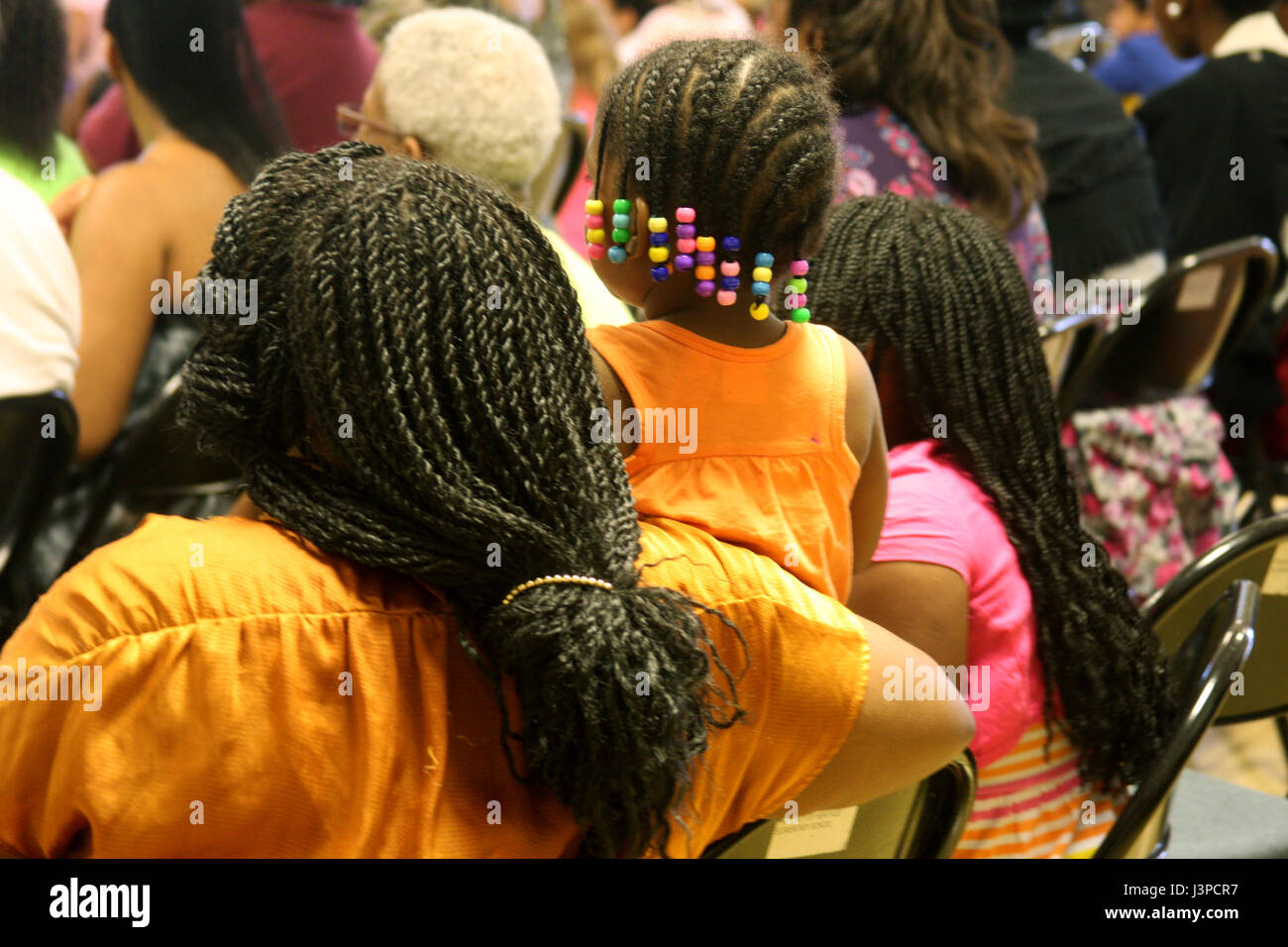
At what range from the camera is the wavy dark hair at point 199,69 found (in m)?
2.09

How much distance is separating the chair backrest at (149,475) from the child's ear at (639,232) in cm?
102

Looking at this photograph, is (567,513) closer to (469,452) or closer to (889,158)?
(469,452)

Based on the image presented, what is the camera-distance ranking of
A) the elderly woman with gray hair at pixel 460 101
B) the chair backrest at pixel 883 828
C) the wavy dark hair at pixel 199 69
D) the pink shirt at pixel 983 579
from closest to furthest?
the chair backrest at pixel 883 828 < the pink shirt at pixel 983 579 < the elderly woman with gray hair at pixel 460 101 < the wavy dark hair at pixel 199 69

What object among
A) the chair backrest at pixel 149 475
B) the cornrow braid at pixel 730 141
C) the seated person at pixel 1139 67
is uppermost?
the cornrow braid at pixel 730 141

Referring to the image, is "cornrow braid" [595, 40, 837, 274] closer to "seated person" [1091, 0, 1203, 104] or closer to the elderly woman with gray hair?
the elderly woman with gray hair

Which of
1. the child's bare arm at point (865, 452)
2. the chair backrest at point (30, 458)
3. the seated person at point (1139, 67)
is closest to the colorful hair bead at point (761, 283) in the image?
the child's bare arm at point (865, 452)

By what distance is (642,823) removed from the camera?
2.72 ft

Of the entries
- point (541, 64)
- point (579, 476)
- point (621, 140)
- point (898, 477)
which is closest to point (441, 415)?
point (579, 476)

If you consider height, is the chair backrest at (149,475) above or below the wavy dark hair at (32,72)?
below

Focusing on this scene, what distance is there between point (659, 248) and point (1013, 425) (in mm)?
525

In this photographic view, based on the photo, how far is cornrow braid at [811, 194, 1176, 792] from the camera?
136cm

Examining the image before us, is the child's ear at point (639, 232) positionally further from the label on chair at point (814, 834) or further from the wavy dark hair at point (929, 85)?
the wavy dark hair at point (929, 85)

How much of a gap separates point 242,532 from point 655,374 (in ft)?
1.33

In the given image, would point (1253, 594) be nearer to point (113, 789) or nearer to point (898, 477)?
point (898, 477)
